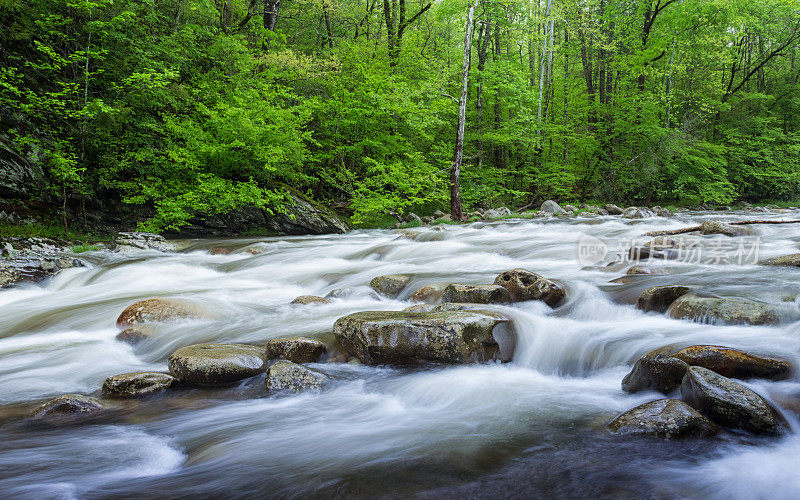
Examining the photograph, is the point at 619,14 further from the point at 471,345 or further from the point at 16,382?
the point at 16,382

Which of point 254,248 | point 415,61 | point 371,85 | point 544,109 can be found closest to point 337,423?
point 254,248

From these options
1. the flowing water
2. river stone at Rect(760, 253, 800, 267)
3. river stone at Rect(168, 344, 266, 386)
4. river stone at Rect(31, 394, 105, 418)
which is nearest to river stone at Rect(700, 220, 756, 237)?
the flowing water

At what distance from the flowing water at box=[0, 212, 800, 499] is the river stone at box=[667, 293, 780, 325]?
10cm

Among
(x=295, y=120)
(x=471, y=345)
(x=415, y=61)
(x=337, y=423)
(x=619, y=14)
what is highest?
(x=619, y=14)

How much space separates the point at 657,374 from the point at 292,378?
8.29 feet

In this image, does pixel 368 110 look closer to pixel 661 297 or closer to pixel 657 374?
pixel 661 297

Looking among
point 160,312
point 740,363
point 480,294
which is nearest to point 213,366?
point 160,312

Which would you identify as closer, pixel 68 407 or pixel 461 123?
pixel 68 407

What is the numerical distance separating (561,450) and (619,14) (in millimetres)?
28726

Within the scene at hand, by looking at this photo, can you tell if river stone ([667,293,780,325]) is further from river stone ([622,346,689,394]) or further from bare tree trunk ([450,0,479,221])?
bare tree trunk ([450,0,479,221])

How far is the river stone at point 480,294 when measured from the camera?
15.8 feet

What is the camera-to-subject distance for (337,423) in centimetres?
295

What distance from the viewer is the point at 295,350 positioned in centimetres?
388

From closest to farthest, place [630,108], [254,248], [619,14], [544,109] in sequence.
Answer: [254,248]
[630,108]
[544,109]
[619,14]
